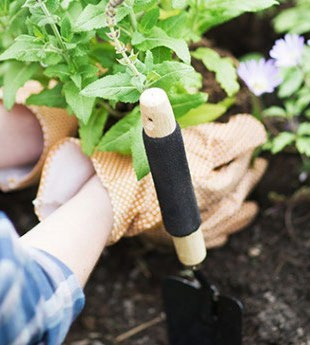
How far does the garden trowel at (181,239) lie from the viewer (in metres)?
0.86

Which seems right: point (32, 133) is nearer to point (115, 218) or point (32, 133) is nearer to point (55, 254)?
point (115, 218)

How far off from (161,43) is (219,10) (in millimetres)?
177

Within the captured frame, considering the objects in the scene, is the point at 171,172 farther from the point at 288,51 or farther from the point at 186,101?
the point at 288,51

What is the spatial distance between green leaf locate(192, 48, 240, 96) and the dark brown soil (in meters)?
0.39

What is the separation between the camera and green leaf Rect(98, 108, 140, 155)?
3.52 feet

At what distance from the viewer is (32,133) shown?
132cm

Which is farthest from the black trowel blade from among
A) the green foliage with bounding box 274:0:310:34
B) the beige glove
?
the green foliage with bounding box 274:0:310:34

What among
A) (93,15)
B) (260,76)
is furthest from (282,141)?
(93,15)

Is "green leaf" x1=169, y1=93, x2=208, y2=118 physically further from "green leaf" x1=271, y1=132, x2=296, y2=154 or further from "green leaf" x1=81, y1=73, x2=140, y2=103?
"green leaf" x1=271, y1=132, x2=296, y2=154

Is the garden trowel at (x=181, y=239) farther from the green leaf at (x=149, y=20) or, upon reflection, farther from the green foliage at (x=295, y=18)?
the green foliage at (x=295, y=18)

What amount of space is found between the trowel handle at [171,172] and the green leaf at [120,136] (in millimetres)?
155

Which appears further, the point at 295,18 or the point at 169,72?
the point at 295,18

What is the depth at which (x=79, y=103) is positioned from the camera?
1.03m

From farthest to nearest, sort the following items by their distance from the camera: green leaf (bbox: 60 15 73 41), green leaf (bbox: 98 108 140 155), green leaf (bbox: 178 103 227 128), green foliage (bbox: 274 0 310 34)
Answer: green foliage (bbox: 274 0 310 34) → green leaf (bbox: 178 103 227 128) → green leaf (bbox: 98 108 140 155) → green leaf (bbox: 60 15 73 41)
